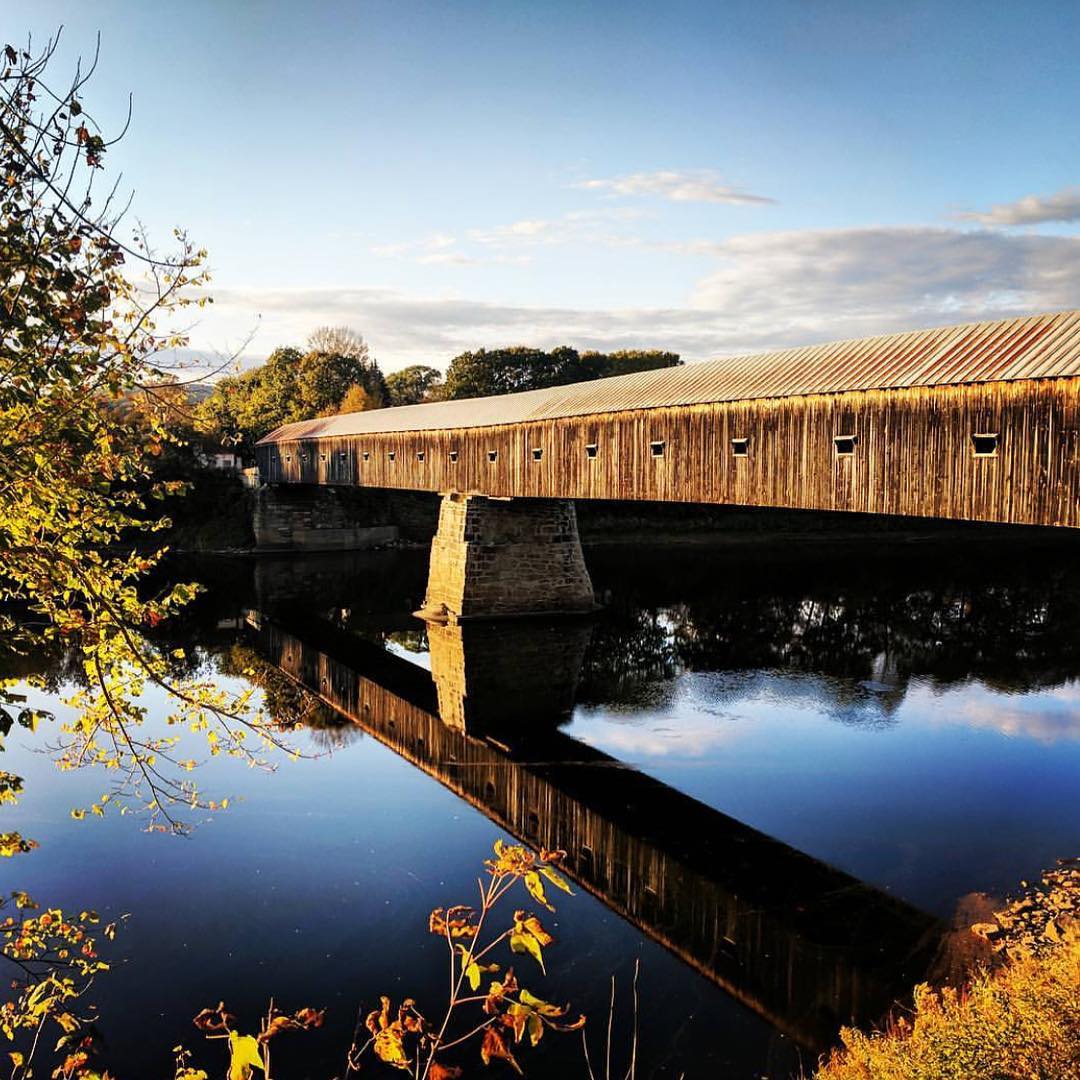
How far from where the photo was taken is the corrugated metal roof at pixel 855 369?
30.4 feet

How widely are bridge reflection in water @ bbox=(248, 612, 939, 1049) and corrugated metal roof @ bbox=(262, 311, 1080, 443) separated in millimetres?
5596

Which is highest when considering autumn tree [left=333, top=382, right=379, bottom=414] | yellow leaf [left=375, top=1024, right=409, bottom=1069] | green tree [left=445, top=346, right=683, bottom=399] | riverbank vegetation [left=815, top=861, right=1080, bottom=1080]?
green tree [left=445, top=346, right=683, bottom=399]

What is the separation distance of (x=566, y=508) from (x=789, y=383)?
402 inches

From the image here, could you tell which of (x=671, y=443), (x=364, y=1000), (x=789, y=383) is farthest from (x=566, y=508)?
(x=364, y=1000)

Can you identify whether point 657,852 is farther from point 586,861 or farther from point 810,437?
point 810,437

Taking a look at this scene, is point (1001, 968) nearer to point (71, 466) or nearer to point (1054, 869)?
point (1054, 869)

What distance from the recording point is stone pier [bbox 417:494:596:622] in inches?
837

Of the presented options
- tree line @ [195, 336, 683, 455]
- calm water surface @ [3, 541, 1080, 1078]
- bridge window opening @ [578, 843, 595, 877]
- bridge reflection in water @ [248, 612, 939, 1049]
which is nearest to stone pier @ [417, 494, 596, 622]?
calm water surface @ [3, 541, 1080, 1078]

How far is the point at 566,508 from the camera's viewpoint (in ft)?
72.0

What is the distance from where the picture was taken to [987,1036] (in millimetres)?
4617

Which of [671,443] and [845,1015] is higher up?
[671,443]

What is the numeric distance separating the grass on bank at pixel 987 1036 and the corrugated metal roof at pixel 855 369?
230 inches

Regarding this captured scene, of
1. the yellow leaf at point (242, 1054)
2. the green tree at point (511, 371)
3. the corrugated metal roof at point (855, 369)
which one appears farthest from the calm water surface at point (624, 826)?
the green tree at point (511, 371)

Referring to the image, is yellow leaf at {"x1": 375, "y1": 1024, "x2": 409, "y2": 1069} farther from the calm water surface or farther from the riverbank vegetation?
the calm water surface
